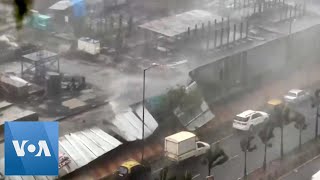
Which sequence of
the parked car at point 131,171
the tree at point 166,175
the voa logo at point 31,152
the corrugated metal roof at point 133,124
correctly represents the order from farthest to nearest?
1. the corrugated metal roof at point 133,124
2. the parked car at point 131,171
3. the voa logo at point 31,152
4. the tree at point 166,175

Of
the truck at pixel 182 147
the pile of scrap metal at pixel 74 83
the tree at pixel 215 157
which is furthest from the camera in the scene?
the pile of scrap metal at pixel 74 83

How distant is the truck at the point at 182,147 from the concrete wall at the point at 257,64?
552cm

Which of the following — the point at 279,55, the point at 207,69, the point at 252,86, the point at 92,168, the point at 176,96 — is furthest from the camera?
the point at 279,55

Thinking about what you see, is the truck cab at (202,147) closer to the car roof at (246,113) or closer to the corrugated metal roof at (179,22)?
the car roof at (246,113)

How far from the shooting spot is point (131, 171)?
82.4 feet

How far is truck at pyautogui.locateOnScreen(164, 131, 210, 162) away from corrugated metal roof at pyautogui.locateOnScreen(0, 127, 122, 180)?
2072 mm

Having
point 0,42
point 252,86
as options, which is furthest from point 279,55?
point 0,42

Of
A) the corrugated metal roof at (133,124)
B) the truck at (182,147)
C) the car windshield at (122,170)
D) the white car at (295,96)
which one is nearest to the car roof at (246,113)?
the truck at (182,147)

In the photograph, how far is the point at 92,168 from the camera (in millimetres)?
25781

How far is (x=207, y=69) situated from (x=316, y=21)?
1443 centimetres

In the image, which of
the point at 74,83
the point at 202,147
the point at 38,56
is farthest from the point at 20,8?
the point at 202,147

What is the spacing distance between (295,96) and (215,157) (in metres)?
9.22

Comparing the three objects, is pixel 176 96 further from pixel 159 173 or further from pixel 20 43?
pixel 20 43

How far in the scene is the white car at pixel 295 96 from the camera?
33031mm
